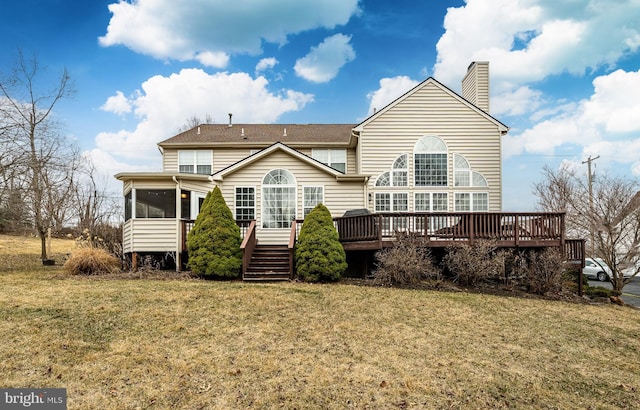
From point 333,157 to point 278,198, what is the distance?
4.64 meters

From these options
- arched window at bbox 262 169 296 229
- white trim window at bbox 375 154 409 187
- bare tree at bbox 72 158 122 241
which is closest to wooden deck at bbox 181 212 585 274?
arched window at bbox 262 169 296 229

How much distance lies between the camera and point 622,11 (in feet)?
45.4

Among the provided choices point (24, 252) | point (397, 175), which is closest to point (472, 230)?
point (397, 175)

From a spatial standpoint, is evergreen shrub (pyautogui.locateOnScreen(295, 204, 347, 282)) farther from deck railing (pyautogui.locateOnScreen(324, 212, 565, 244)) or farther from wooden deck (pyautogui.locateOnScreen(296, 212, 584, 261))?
deck railing (pyautogui.locateOnScreen(324, 212, 565, 244))

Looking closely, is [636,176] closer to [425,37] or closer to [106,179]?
[425,37]

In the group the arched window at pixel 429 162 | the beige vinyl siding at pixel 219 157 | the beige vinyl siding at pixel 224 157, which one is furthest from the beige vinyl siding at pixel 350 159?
the arched window at pixel 429 162

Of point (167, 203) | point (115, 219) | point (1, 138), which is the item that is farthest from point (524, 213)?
point (115, 219)

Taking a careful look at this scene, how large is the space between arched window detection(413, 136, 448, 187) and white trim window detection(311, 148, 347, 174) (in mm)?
3530

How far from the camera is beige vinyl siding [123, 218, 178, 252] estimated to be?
44.3ft

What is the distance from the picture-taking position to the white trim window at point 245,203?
15398mm

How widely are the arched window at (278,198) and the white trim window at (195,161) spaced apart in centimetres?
490

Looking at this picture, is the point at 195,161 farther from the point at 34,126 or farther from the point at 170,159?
the point at 34,126

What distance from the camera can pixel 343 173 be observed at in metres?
17.2

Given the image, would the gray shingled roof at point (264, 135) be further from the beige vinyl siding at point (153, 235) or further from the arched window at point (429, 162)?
the beige vinyl siding at point (153, 235)
